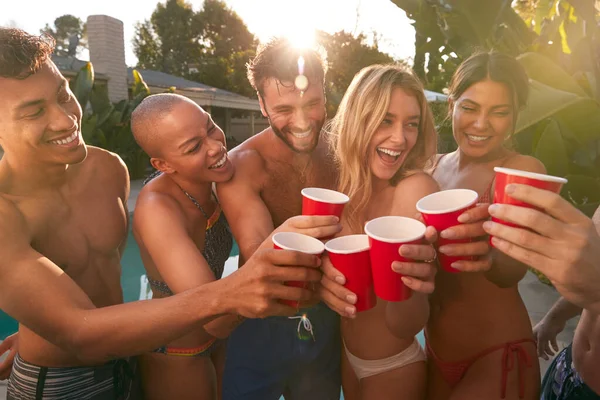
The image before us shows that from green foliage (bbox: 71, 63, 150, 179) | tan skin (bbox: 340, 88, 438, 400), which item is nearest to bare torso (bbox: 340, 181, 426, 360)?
tan skin (bbox: 340, 88, 438, 400)

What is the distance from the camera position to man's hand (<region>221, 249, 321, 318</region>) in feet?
4.58

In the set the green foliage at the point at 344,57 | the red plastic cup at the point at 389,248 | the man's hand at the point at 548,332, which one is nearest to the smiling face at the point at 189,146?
the red plastic cup at the point at 389,248

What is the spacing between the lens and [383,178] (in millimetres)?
2123

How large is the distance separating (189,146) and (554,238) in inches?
66.8

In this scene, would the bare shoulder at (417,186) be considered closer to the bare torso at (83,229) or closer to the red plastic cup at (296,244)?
the red plastic cup at (296,244)

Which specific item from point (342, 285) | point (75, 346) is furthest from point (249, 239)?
Result: point (75, 346)

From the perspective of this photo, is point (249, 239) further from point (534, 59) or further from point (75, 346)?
point (534, 59)

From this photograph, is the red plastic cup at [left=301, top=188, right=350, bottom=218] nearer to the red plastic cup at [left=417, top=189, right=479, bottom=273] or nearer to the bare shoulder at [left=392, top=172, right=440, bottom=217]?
the red plastic cup at [left=417, top=189, right=479, bottom=273]

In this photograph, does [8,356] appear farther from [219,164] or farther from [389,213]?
[389,213]

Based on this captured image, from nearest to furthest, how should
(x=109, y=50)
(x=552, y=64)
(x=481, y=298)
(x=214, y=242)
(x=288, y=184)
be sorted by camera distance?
Result: 1. (x=481, y=298)
2. (x=214, y=242)
3. (x=288, y=184)
4. (x=552, y=64)
5. (x=109, y=50)

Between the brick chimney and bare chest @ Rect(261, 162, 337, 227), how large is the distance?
48.3ft

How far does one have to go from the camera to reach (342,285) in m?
1.47

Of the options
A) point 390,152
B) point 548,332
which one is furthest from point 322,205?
point 548,332

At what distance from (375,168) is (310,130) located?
584 millimetres
